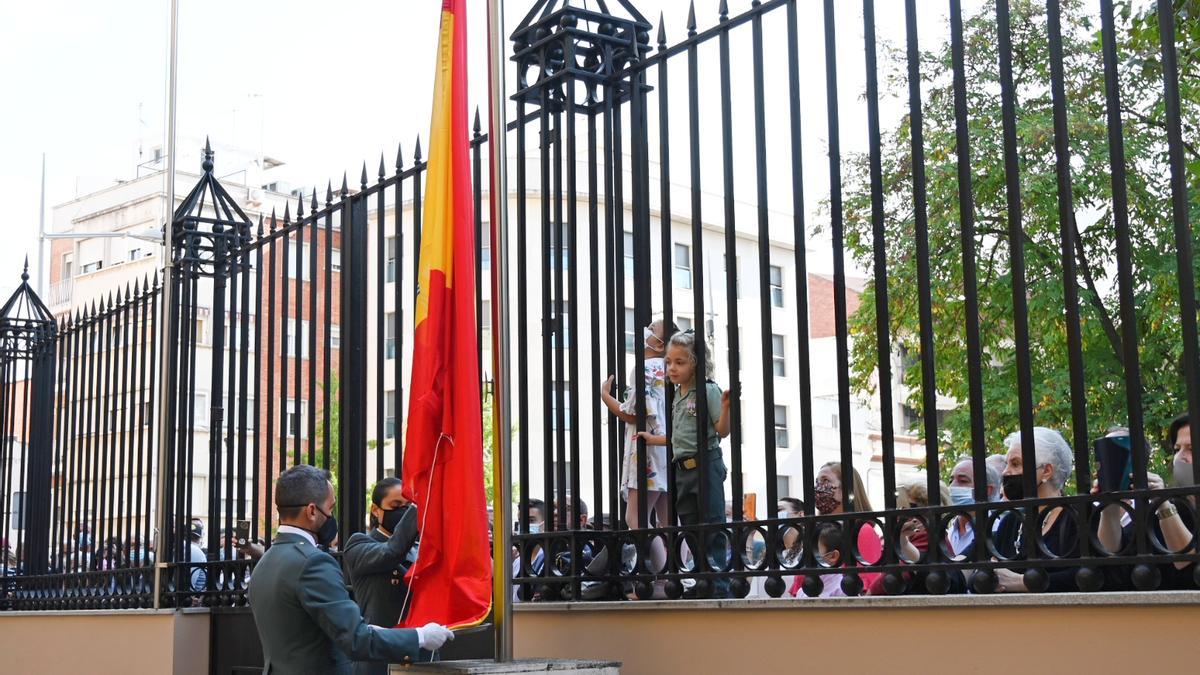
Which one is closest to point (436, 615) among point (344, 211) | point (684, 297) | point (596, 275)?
point (596, 275)

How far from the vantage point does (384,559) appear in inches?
264

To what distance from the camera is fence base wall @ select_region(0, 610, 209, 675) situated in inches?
373

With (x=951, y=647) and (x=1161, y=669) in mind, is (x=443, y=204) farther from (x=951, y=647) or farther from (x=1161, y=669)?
(x=1161, y=669)

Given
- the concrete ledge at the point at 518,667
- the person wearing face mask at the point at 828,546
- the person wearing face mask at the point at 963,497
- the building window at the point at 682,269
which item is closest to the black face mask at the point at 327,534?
the concrete ledge at the point at 518,667

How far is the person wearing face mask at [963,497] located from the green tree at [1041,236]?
754 cm

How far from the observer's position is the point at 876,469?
36594 millimetres

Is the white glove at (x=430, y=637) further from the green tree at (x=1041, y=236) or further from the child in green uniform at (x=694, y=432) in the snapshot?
the green tree at (x=1041, y=236)

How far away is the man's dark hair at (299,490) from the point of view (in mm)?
5848

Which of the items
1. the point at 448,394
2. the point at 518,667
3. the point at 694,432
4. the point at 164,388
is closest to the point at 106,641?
the point at 164,388

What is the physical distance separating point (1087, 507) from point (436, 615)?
2.64 m

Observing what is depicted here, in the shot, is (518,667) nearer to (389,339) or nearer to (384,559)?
(384,559)

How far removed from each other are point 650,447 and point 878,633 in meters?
1.75

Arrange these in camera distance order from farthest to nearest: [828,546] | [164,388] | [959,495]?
[164,388]
[959,495]
[828,546]

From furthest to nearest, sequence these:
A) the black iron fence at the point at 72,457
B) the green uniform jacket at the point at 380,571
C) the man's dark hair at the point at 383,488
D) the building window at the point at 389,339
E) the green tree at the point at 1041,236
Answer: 1. the building window at the point at 389,339
2. the green tree at the point at 1041,236
3. the black iron fence at the point at 72,457
4. the man's dark hair at the point at 383,488
5. the green uniform jacket at the point at 380,571
